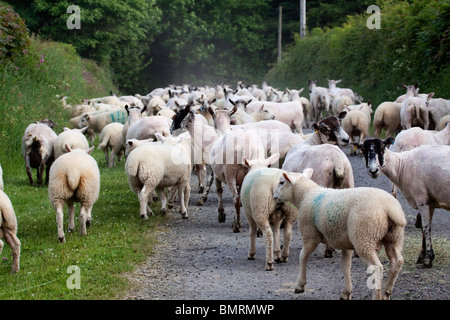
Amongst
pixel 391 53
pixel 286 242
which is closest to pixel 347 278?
pixel 286 242

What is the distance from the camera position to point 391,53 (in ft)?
76.2

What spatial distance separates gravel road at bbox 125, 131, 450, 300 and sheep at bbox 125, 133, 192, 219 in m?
0.63

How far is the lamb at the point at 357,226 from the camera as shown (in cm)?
559

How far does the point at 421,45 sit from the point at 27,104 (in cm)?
1133

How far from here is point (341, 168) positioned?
7.89m

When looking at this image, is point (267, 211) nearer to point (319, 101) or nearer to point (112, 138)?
point (112, 138)

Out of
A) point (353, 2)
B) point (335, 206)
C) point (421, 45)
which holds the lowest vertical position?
point (335, 206)

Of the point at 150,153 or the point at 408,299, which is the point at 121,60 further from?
the point at 408,299

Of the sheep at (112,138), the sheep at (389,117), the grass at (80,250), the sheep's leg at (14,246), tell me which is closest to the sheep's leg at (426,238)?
the grass at (80,250)

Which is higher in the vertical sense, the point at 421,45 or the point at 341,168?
the point at 421,45

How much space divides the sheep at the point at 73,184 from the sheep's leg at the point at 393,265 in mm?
4234

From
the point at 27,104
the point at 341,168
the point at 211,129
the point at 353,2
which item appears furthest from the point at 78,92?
the point at 353,2

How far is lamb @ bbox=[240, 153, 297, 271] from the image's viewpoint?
287 inches
